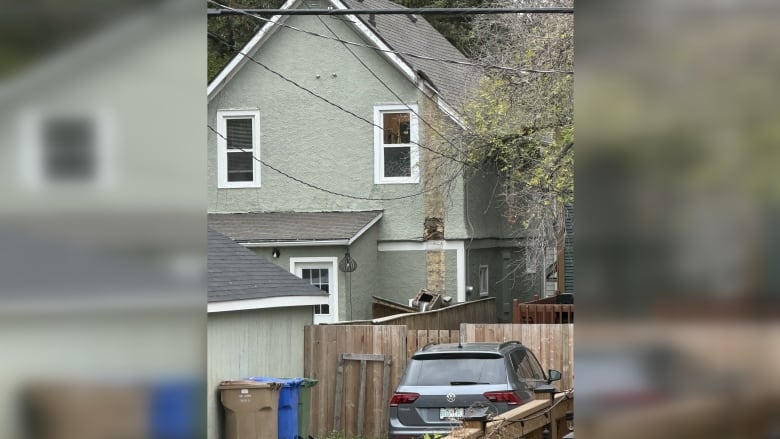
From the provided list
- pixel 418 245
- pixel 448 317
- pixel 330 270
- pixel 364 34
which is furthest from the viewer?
pixel 418 245

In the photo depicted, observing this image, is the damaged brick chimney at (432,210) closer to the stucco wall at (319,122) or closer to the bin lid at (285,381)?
the stucco wall at (319,122)

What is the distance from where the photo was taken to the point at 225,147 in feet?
67.6

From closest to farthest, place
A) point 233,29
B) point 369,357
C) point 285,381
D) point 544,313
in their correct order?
point 285,381 < point 369,357 < point 544,313 < point 233,29

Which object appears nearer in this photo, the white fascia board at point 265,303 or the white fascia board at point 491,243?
the white fascia board at point 265,303

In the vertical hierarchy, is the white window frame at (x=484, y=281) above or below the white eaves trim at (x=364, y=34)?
below

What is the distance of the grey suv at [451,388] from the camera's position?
10820 mm

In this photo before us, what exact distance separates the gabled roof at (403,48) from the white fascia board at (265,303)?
5.33m

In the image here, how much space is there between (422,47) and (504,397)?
12644 millimetres

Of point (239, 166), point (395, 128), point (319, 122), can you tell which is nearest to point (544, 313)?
point (395, 128)
